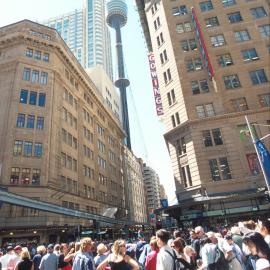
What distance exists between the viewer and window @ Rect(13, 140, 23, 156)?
A: 3434 cm

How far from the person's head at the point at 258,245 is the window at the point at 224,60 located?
111 feet

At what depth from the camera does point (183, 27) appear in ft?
123

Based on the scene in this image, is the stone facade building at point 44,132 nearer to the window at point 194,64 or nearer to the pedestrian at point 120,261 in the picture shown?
the window at point 194,64

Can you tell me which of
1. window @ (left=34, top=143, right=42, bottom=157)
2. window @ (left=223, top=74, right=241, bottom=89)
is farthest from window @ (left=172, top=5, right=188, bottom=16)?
window @ (left=34, top=143, right=42, bottom=157)

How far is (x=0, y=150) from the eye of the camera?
33.9 metres

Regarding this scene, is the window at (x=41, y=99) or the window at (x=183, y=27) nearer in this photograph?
the window at (x=183, y=27)

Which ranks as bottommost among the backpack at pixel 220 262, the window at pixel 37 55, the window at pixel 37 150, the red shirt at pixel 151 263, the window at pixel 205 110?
Result: the backpack at pixel 220 262

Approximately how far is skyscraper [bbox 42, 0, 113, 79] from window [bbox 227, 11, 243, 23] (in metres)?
115

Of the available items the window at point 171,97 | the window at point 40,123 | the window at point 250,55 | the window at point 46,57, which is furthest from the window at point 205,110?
the window at point 46,57

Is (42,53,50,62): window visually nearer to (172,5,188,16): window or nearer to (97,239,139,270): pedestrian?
(172,5,188,16): window

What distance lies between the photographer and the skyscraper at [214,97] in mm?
27922

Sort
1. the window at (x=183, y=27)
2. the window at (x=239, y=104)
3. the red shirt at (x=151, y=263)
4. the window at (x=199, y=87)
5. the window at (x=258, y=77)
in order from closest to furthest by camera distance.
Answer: the red shirt at (x=151, y=263)
the window at (x=239, y=104)
the window at (x=258, y=77)
the window at (x=199, y=87)
the window at (x=183, y=27)

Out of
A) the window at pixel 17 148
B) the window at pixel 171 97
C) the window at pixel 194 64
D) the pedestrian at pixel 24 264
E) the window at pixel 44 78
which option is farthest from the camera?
the window at pixel 44 78

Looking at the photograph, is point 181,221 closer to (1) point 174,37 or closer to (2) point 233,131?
(2) point 233,131
